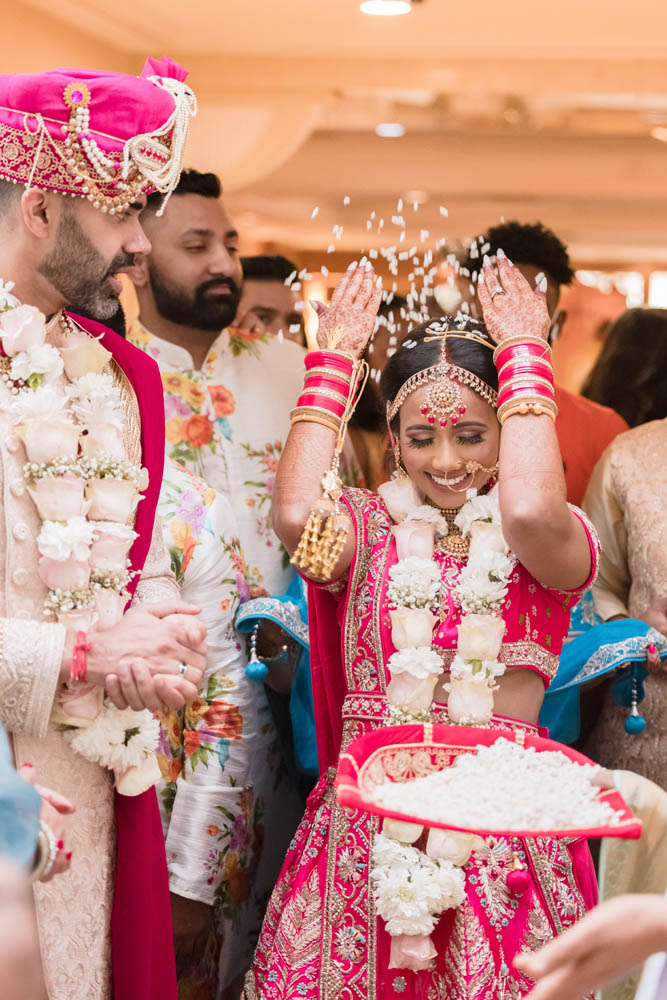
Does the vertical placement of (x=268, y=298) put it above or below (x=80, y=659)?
above

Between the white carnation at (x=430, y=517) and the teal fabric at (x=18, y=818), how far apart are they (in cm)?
115

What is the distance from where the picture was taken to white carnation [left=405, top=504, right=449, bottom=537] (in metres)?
2.64

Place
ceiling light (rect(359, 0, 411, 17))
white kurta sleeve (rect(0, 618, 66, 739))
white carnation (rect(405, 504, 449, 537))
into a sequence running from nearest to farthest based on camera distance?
white kurta sleeve (rect(0, 618, 66, 739)) < white carnation (rect(405, 504, 449, 537)) < ceiling light (rect(359, 0, 411, 17))

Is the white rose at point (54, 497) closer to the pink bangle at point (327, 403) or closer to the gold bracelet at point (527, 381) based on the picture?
the pink bangle at point (327, 403)

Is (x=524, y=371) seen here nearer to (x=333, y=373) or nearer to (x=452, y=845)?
(x=333, y=373)

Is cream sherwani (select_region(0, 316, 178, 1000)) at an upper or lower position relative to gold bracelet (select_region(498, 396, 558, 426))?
lower

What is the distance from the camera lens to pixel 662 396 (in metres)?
3.96

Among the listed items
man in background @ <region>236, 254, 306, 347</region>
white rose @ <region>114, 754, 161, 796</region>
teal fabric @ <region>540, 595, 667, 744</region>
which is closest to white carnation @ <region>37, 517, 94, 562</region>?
white rose @ <region>114, 754, 161, 796</region>

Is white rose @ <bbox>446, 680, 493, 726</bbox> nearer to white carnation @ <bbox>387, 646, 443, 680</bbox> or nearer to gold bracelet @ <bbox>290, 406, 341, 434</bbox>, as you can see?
white carnation @ <bbox>387, 646, 443, 680</bbox>

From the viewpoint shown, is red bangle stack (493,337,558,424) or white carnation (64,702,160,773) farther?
red bangle stack (493,337,558,424)

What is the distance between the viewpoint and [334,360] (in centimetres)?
270

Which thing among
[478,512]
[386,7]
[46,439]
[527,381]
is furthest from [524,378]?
[386,7]

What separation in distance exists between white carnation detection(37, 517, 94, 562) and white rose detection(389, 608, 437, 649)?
2.11ft

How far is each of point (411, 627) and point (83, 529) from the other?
2.23 feet
